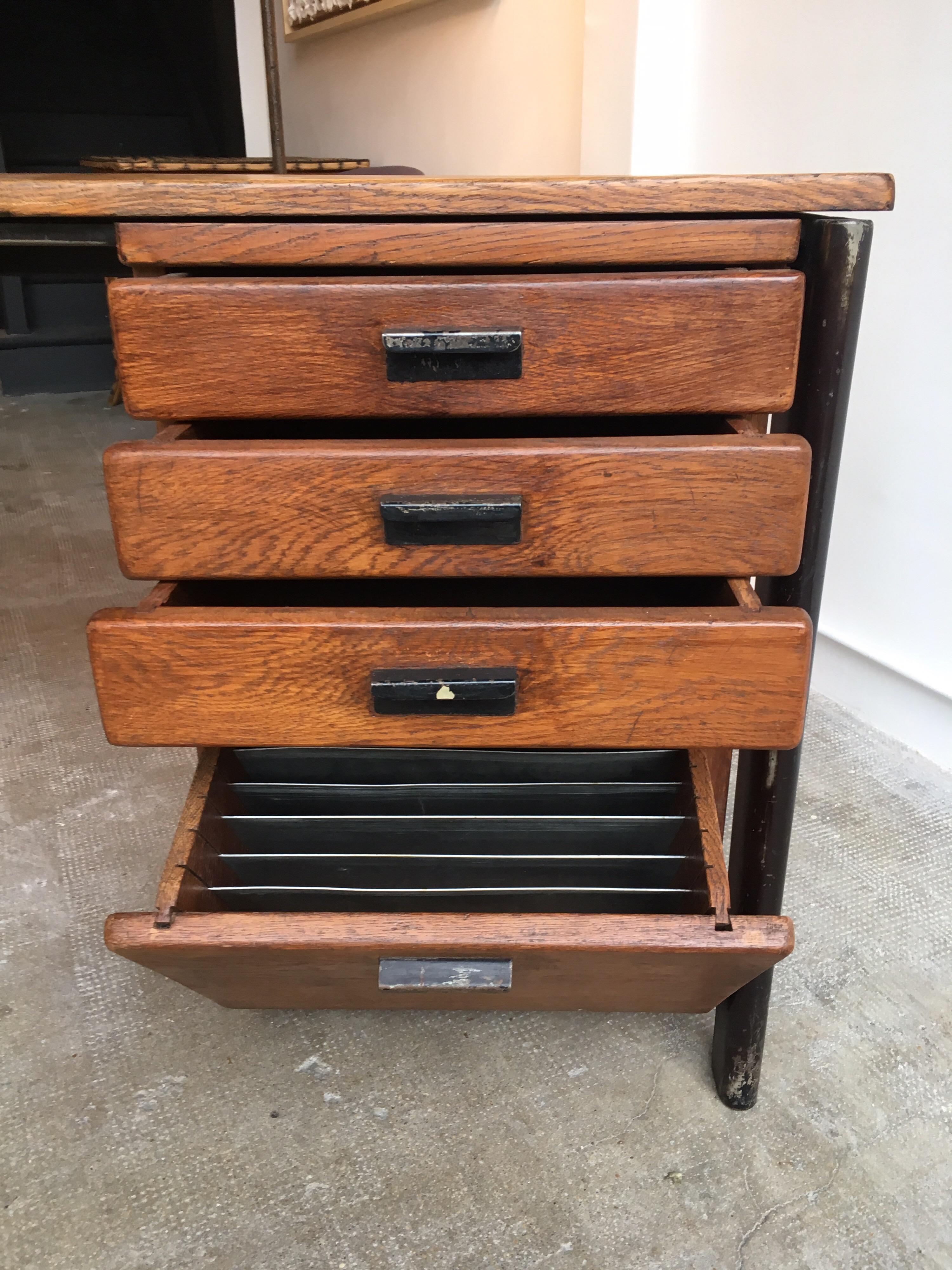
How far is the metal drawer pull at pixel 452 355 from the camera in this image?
2.10ft

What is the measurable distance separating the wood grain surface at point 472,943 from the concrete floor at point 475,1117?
206 mm

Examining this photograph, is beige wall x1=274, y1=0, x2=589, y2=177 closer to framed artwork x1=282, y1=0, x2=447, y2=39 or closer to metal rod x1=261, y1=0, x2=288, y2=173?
framed artwork x1=282, y1=0, x2=447, y2=39

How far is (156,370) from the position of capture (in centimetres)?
66

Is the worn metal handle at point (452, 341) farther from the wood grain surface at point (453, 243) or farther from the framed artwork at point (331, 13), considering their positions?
the framed artwork at point (331, 13)

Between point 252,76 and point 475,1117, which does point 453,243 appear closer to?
point 475,1117

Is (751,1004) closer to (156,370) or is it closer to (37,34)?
(156,370)

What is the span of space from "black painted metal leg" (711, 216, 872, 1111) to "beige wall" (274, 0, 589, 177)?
3.79 feet

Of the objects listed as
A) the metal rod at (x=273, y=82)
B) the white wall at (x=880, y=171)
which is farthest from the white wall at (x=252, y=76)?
the metal rod at (x=273, y=82)

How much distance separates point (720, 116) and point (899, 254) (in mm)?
422

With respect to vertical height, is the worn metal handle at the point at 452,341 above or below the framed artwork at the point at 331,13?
below

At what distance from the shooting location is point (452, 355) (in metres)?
0.66

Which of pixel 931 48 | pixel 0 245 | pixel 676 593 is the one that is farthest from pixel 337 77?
pixel 676 593

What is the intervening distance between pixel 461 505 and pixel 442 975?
363mm

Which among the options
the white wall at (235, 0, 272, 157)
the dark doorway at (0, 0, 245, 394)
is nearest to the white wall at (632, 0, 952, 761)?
the white wall at (235, 0, 272, 157)
